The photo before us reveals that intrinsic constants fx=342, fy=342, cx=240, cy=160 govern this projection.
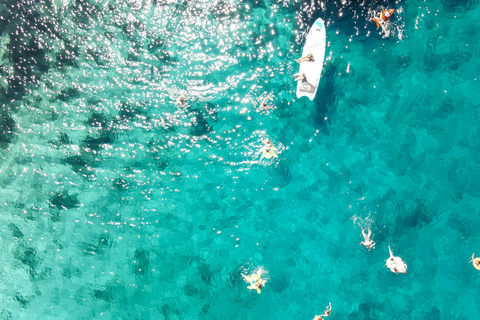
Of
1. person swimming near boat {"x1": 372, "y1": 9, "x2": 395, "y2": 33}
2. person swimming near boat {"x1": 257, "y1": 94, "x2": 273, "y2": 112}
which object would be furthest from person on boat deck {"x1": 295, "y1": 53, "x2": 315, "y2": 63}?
person swimming near boat {"x1": 372, "y1": 9, "x2": 395, "y2": 33}

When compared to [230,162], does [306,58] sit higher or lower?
higher

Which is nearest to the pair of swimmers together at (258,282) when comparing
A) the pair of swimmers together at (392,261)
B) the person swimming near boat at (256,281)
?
the person swimming near boat at (256,281)

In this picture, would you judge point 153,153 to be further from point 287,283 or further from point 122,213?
point 287,283

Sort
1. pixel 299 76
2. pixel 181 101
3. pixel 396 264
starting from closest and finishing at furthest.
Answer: pixel 396 264 → pixel 299 76 → pixel 181 101

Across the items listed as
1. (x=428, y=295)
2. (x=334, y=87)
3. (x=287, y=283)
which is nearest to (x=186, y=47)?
(x=334, y=87)

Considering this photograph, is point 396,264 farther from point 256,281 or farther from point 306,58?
point 306,58

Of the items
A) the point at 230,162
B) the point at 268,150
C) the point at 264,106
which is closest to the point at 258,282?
the point at 230,162
